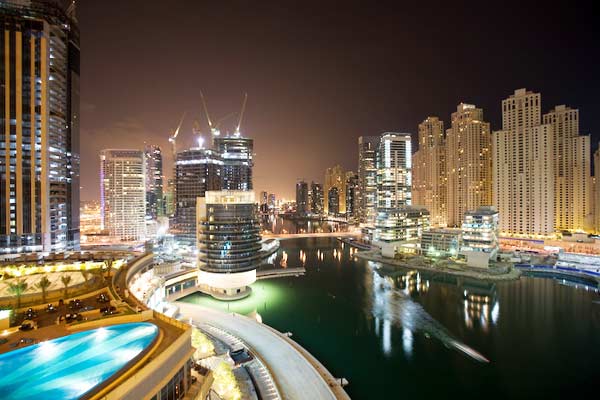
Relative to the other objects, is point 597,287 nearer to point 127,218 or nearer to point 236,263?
point 236,263

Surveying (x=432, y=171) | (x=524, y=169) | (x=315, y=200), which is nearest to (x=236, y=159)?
(x=432, y=171)

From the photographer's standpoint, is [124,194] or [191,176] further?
[124,194]

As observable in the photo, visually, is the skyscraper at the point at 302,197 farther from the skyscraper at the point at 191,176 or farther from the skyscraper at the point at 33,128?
the skyscraper at the point at 33,128

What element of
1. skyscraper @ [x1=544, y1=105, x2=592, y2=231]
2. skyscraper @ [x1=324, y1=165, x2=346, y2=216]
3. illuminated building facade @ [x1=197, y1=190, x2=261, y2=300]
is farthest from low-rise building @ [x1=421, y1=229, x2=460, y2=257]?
skyscraper @ [x1=324, y1=165, x2=346, y2=216]

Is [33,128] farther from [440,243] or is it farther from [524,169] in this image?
[524,169]

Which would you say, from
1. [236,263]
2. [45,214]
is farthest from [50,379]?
[45,214]

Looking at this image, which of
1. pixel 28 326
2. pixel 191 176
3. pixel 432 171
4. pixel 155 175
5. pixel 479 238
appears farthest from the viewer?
pixel 155 175

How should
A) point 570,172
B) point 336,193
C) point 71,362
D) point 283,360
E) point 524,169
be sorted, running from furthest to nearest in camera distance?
point 336,193, point 524,169, point 570,172, point 283,360, point 71,362

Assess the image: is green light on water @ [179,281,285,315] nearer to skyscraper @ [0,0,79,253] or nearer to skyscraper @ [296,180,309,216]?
skyscraper @ [0,0,79,253]
